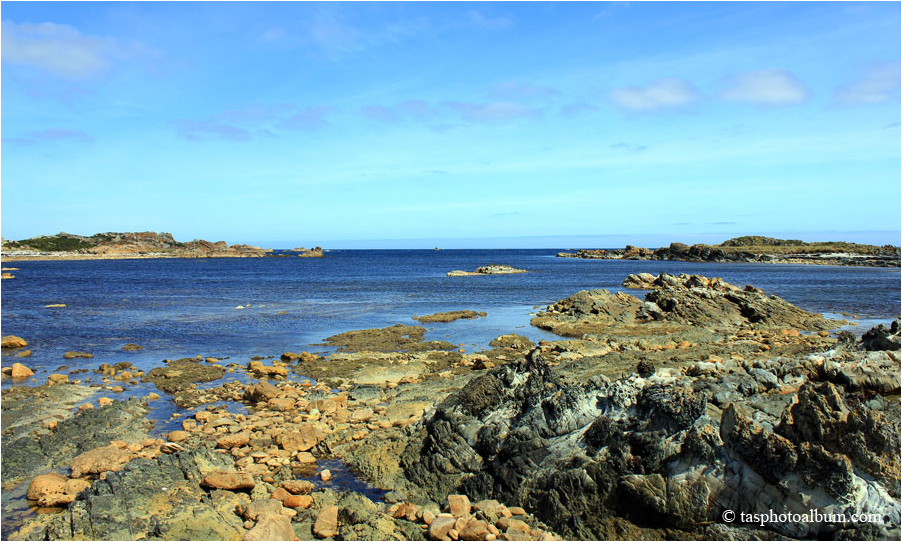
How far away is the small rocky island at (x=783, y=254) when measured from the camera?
107188mm

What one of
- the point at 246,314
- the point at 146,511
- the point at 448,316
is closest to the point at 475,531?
the point at 146,511

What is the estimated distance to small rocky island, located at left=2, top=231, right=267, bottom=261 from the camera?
488 feet

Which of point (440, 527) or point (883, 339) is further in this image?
point (883, 339)

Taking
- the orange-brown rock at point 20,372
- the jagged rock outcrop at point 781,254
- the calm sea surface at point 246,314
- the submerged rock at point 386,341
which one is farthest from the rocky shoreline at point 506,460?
the jagged rock outcrop at point 781,254

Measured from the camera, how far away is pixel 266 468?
11.4m

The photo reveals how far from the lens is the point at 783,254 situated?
393 feet

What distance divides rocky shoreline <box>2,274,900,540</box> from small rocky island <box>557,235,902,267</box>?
11061 centimetres

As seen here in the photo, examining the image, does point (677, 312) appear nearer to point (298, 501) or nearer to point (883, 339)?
point (883, 339)

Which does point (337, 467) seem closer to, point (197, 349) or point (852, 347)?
point (852, 347)

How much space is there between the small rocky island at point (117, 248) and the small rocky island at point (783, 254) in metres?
120

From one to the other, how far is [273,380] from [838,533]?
55.5 ft

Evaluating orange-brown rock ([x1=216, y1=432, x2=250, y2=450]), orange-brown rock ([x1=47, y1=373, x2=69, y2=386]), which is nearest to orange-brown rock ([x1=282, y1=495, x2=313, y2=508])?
orange-brown rock ([x1=216, y1=432, x2=250, y2=450])

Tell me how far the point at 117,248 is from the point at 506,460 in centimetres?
17677

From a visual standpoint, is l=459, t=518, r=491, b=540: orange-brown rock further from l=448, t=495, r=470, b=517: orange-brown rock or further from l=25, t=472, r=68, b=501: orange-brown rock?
l=25, t=472, r=68, b=501: orange-brown rock
